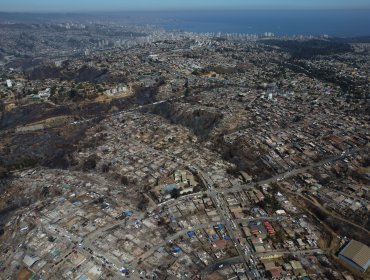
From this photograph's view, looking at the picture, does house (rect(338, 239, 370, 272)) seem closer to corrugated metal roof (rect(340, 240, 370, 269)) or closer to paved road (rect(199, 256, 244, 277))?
corrugated metal roof (rect(340, 240, 370, 269))

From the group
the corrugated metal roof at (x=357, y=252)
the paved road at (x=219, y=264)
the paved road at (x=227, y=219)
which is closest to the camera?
the paved road at (x=219, y=264)

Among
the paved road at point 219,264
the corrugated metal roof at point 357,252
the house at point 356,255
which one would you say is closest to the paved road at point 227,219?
the paved road at point 219,264

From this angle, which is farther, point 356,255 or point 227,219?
point 227,219

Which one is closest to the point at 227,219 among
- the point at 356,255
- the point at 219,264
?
the point at 219,264

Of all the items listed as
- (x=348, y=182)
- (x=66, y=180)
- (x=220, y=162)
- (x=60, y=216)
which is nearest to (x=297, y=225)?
(x=348, y=182)

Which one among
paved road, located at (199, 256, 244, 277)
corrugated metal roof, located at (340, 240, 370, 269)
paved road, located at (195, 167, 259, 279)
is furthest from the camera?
paved road, located at (195, 167, 259, 279)

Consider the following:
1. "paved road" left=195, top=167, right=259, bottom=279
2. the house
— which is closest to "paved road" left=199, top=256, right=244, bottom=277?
"paved road" left=195, top=167, right=259, bottom=279

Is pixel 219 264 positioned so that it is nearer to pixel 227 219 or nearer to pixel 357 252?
pixel 227 219

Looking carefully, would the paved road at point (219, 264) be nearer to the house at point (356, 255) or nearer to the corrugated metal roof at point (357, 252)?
the house at point (356, 255)

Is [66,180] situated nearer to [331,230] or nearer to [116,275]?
[116,275]

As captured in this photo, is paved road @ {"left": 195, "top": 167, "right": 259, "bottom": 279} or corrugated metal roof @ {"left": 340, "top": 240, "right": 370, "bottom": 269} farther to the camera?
paved road @ {"left": 195, "top": 167, "right": 259, "bottom": 279}

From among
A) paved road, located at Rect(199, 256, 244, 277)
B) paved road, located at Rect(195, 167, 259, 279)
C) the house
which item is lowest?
paved road, located at Rect(199, 256, 244, 277)

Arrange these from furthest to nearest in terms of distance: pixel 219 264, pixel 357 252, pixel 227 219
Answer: pixel 227 219
pixel 357 252
pixel 219 264
